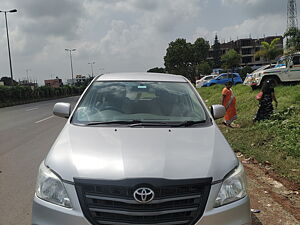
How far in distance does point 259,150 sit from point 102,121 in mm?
4480

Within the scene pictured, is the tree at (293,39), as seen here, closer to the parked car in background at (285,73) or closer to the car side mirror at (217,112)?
the parked car in background at (285,73)

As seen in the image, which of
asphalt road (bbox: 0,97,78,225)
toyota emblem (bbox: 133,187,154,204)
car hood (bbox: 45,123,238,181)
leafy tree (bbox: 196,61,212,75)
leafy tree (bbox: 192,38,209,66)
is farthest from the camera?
leafy tree (bbox: 192,38,209,66)

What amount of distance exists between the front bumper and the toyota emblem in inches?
14.8

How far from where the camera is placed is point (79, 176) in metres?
2.15

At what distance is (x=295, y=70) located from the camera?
14711 mm

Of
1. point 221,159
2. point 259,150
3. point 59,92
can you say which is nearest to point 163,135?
point 221,159

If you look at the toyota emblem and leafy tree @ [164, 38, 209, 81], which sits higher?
leafy tree @ [164, 38, 209, 81]

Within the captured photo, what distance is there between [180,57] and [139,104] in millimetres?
66735

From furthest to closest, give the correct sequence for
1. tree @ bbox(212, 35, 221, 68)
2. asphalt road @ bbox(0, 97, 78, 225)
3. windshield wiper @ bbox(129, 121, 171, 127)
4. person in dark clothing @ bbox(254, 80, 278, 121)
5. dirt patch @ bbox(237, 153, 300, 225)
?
tree @ bbox(212, 35, 221, 68), person in dark clothing @ bbox(254, 80, 278, 121), asphalt road @ bbox(0, 97, 78, 225), dirt patch @ bbox(237, 153, 300, 225), windshield wiper @ bbox(129, 121, 171, 127)

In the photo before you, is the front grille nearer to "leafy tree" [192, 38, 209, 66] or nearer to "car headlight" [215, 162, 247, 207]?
"car headlight" [215, 162, 247, 207]

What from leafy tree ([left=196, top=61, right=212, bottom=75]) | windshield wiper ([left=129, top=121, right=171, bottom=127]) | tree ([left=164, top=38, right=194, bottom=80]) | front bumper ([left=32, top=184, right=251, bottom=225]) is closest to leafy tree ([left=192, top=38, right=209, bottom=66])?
tree ([left=164, top=38, right=194, bottom=80])

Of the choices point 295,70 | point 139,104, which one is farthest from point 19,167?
point 295,70

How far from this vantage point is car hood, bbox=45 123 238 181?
2164 mm

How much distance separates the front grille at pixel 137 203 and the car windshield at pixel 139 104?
1085mm
